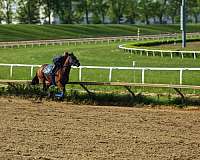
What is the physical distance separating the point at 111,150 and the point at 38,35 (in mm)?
59613

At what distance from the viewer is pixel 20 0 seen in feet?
271

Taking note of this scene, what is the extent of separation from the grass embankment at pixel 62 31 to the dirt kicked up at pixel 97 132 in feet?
159

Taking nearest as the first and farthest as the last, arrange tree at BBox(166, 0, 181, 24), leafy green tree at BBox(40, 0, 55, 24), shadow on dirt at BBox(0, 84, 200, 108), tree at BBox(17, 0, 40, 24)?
shadow on dirt at BBox(0, 84, 200, 108), tree at BBox(17, 0, 40, 24), leafy green tree at BBox(40, 0, 55, 24), tree at BBox(166, 0, 181, 24)

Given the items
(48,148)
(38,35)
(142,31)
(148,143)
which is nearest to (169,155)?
(148,143)

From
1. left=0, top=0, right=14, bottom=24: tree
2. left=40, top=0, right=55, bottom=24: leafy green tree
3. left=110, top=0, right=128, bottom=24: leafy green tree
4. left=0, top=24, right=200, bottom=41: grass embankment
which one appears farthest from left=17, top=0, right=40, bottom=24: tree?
left=110, top=0, right=128, bottom=24: leafy green tree

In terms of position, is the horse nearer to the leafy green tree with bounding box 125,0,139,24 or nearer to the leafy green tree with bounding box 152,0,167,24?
the leafy green tree with bounding box 125,0,139,24

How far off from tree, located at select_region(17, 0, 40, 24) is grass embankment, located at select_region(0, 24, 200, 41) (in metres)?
9.63

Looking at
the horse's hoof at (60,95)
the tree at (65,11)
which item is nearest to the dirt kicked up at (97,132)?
the horse's hoof at (60,95)

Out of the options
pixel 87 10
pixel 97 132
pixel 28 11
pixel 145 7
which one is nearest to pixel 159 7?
pixel 145 7

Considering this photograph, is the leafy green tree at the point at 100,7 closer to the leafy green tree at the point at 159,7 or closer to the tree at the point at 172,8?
the leafy green tree at the point at 159,7

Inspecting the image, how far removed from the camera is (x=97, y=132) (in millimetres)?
9250

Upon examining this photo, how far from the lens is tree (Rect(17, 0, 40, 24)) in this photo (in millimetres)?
83562

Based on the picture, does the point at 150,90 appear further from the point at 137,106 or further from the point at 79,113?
the point at 79,113

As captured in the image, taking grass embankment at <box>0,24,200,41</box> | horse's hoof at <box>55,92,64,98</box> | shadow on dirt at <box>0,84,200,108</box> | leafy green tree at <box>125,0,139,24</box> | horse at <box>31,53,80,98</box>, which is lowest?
grass embankment at <box>0,24,200,41</box>
